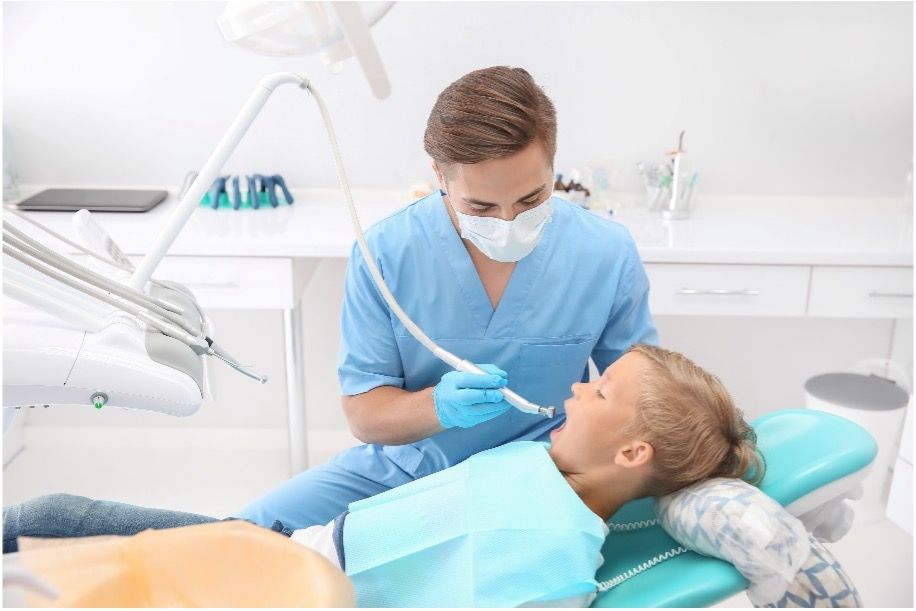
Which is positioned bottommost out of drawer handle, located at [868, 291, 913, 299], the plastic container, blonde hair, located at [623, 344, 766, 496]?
the plastic container

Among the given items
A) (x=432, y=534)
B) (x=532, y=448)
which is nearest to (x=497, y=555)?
(x=432, y=534)

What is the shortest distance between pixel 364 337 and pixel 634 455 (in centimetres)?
50

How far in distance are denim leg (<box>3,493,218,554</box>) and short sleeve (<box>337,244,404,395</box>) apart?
40 cm

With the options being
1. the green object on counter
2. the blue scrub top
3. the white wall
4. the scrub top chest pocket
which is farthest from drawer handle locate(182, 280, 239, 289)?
the scrub top chest pocket

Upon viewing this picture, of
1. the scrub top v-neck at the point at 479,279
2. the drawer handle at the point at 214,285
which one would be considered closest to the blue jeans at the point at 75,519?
the scrub top v-neck at the point at 479,279

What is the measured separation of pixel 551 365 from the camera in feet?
5.08

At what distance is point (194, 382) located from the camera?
3.26ft

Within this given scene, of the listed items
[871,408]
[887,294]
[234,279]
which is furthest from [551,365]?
[871,408]

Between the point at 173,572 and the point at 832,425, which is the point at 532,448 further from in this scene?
the point at 173,572

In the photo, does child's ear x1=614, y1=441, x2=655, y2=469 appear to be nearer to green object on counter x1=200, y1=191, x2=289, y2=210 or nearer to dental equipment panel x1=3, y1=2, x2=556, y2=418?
dental equipment panel x1=3, y1=2, x2=556, y2=418

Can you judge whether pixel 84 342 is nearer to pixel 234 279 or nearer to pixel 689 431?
pixel 689 431

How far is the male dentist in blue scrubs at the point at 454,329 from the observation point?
59.2 inches

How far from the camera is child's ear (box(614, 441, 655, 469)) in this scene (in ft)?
4.17

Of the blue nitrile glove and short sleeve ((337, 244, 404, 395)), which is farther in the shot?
short sleeve ((337, 244, 404, 395))
